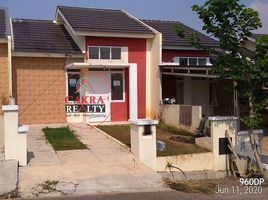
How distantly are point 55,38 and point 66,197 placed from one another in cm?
1211

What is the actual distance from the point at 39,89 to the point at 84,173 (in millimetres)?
8420

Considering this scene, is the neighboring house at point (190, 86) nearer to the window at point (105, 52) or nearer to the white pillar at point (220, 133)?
the window at point (105, 52)

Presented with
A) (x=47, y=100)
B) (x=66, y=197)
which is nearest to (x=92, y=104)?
(x=47, y=100)

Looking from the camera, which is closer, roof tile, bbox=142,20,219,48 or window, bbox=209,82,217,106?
window, bbox=209,82,217,106

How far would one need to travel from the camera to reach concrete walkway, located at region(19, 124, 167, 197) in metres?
9.29

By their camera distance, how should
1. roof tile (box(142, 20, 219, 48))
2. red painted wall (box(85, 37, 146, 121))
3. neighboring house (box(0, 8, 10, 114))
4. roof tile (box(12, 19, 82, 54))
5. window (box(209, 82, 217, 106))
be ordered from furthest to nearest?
roof tile (box(142, 20, 219, 48)) → window (box(209, 82, 217, 106)) → red painted wall (box(85, 37, 146, 121)) → roof tile (box(12, 19, 82, 54)) → neighboring house (box(0, 8, 10, 114))

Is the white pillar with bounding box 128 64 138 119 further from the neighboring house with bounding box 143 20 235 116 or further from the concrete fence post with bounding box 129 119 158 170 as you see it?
the concrete fence post with bounding box 129 119 158 170

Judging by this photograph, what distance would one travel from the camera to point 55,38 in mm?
19781

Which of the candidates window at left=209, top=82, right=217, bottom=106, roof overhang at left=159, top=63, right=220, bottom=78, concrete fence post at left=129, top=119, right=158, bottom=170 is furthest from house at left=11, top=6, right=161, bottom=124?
Answer: concrete fence post at left=129, top=119, right=158, bottom=170

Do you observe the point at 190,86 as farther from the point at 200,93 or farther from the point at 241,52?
the point at 241,52

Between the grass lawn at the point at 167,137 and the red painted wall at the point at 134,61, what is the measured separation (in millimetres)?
1569

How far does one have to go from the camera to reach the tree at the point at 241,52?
1144 cm

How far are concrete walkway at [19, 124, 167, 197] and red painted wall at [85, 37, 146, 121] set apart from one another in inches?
254

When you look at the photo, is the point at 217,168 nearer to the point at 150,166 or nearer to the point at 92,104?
the point at 150,166
